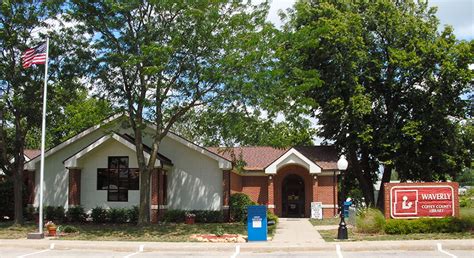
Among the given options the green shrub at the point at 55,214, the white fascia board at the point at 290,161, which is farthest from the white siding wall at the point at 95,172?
the white fascia board at the point at 290,161

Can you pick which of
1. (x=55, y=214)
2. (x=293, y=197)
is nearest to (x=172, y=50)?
(x=55, y=214)

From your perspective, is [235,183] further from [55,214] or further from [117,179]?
[55,214]

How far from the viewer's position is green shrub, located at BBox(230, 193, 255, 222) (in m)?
27.6

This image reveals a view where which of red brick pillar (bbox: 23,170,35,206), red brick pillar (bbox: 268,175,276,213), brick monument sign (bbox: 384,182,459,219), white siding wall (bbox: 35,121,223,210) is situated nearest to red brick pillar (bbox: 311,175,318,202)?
red brick pillar (bbox: 268,175,276,213)

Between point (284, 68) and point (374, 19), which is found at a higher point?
point (374, 19)

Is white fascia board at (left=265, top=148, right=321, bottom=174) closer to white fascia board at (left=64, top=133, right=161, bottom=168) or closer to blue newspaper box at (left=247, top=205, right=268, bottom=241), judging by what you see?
white fascia board at (left=64, top=133, right=161, bottom=168)

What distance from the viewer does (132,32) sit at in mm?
22094

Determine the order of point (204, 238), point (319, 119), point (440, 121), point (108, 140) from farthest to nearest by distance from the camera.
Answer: point (319, 119), point (440, 121), point (108, 140), point (204, 238)

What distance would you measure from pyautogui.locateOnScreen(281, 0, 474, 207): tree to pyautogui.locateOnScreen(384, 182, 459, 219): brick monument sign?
1060 cm

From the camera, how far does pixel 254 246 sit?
16922mm

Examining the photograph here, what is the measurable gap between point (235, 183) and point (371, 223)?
1338 cm

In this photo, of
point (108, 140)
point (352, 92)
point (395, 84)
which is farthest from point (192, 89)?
point (395, 84)

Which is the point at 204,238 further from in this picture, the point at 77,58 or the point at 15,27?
the point at 15,27

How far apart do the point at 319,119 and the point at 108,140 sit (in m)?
14.3
